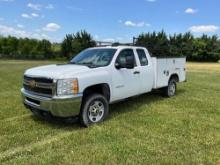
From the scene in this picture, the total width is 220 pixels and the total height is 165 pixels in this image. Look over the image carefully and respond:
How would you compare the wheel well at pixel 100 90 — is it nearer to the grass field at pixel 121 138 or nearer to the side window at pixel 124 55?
the grass field at pixel 121 138

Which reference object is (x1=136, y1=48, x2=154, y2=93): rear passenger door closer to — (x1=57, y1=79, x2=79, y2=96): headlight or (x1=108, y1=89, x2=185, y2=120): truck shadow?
(x1=108, y1=89, x2=185, y2=120): truck shadow

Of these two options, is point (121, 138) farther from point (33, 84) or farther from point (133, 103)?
point (133, 103)

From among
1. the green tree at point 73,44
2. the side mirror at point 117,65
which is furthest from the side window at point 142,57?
the green tree at point 73,44

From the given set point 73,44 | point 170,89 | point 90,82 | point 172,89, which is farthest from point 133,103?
point 73,44

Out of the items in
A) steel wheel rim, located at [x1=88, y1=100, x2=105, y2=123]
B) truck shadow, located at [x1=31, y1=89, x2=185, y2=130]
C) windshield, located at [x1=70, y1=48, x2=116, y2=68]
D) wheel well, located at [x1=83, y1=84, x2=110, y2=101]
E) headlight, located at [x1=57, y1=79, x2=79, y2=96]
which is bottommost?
truck shadow, located at [x1=31, y1=89, x2=185, y2=130]

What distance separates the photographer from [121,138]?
17.1 ft

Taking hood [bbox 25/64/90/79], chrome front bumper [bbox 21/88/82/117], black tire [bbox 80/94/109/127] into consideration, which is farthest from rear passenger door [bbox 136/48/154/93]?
chrome front bumper [bbox 21/88/82/117]

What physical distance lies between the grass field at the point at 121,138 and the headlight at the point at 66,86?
88 cm

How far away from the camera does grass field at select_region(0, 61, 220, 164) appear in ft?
14.2

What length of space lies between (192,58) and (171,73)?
6023 centimetres

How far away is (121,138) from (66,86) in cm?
154

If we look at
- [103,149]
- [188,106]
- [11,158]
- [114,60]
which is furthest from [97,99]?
[188,106]

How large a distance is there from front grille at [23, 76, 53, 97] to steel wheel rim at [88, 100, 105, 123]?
3.44 ft

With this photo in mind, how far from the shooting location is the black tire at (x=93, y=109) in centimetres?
582
